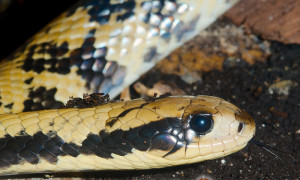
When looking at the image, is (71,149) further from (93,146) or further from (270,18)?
(270,18)

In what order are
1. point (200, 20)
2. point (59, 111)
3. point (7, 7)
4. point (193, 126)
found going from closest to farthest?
point (193, 126) < point (59, 111) < point (200, 20) < point (7, 7)

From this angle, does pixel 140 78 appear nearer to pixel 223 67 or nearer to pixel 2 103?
pixel 223 67

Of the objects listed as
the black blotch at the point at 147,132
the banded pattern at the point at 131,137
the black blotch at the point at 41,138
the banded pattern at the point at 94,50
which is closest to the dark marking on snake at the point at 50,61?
the banded pattern at the point at 94,50

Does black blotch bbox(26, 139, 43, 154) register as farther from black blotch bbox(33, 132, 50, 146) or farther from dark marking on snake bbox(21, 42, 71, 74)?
dark marking on snake bbox(21, 42, 71, 74)

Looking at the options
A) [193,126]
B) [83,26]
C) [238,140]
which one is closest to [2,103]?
[83,26]

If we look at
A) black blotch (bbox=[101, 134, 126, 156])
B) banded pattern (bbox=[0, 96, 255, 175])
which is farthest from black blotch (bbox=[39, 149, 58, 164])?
black blotch (bbox=[101, 134, 126, 156])

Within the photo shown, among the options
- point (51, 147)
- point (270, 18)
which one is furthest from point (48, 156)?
point (270, 18)
